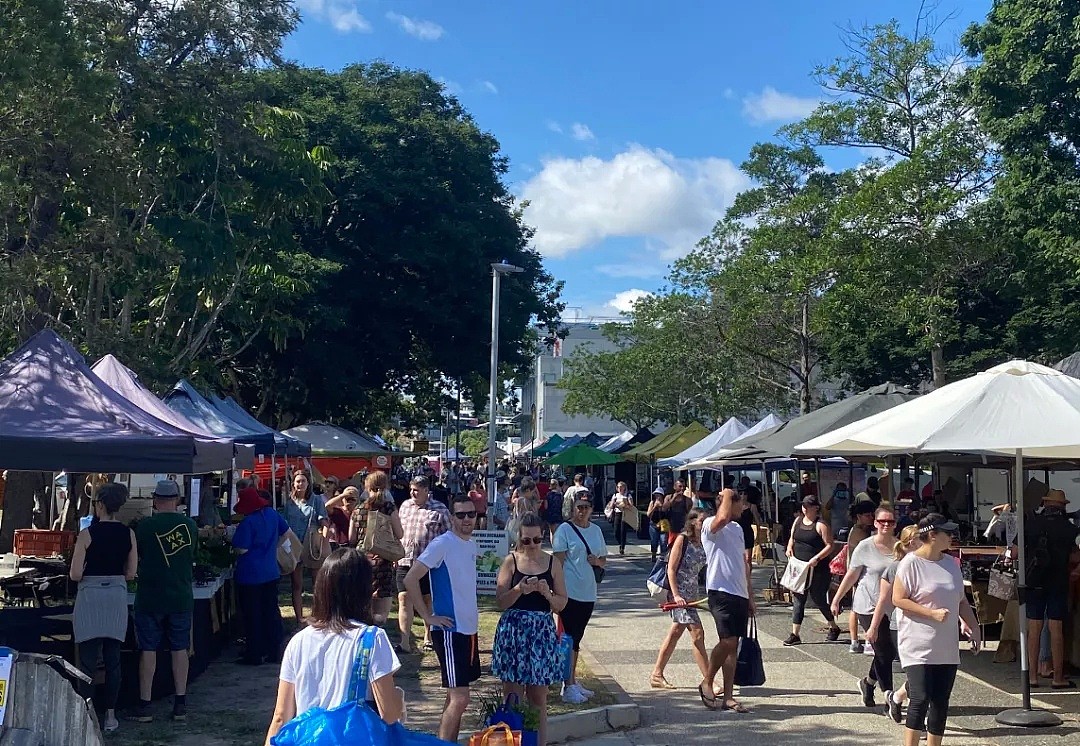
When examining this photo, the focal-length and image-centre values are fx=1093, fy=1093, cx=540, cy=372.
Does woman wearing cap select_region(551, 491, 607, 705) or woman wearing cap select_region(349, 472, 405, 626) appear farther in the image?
woman wearing cap select_region(349, 472, 405, 626)

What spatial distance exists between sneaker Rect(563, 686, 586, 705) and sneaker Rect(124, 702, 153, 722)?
3.16 metres

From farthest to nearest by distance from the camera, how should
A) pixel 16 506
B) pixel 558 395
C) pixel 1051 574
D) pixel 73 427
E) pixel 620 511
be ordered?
pixel 558 395 < pixel 620 511 < pixel 16 506 < pixel 1051 574 < pixel 73 427

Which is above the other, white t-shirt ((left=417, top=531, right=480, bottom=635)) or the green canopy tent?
the green canopy tent

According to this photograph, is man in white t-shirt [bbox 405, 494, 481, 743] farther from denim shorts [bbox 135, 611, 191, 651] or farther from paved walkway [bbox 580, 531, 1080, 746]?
denim shorts [bbox 135, 611, 191, 651]

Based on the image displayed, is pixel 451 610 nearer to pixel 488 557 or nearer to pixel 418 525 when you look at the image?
Result: pixel 418 525

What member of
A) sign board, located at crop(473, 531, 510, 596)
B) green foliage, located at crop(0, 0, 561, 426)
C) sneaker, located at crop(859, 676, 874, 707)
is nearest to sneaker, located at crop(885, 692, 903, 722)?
sneaker, located at crop(859, 676, 874, 707)

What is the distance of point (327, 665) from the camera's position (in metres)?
4.00

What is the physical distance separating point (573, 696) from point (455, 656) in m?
2.48

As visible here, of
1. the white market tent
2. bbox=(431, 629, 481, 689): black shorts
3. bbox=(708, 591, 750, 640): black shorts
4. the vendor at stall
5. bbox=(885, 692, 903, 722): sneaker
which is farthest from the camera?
the white market tent

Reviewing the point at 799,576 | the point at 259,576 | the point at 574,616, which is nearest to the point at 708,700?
the point at 574,616

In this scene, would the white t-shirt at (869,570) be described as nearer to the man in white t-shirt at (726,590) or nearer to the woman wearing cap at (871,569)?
the woman wearing cap at (871,569)

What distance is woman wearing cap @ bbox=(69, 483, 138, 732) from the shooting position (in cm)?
742

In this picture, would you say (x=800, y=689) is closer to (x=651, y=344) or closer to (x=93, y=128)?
(x=93, y=128)

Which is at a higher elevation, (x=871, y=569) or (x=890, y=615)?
(x=871, y=569)
